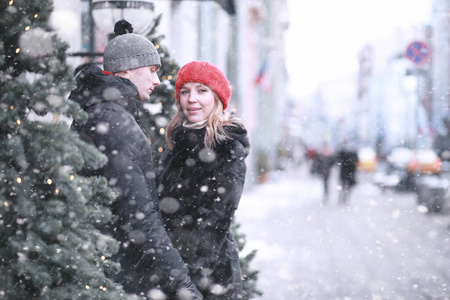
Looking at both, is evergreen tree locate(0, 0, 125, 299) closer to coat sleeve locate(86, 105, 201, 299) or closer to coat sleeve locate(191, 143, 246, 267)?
coat sleeve locate(86, 105, 201, 299)

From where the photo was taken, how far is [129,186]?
2223mm

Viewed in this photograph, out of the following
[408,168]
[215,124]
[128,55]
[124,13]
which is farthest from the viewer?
[408,168]

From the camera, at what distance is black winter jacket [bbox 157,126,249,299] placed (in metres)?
2.83

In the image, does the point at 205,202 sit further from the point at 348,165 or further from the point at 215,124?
the point at 348,165

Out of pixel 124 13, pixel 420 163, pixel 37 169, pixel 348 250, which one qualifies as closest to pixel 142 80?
pixel 37 169

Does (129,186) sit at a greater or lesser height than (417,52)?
lesser

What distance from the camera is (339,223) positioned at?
12.2 m

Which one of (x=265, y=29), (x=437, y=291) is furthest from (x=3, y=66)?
(x=265, y=29)

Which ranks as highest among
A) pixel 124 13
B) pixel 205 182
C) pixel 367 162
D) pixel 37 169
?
pixel 124 13

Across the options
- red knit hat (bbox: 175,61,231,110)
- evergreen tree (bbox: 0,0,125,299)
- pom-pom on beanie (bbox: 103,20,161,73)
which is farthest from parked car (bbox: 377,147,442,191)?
evergreen tree (bbox: 0,0,125,299)

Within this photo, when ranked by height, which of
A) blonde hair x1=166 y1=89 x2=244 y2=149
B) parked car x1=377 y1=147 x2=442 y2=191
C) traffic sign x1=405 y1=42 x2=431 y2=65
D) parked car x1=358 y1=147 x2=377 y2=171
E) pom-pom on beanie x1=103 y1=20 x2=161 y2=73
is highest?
traffic sign x1=405 y1=42 x2=431 y2=65

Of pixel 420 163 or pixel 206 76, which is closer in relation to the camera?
pixel 206 76

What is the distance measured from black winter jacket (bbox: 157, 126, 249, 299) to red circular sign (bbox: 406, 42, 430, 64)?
17.6m

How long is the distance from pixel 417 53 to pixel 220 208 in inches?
708
